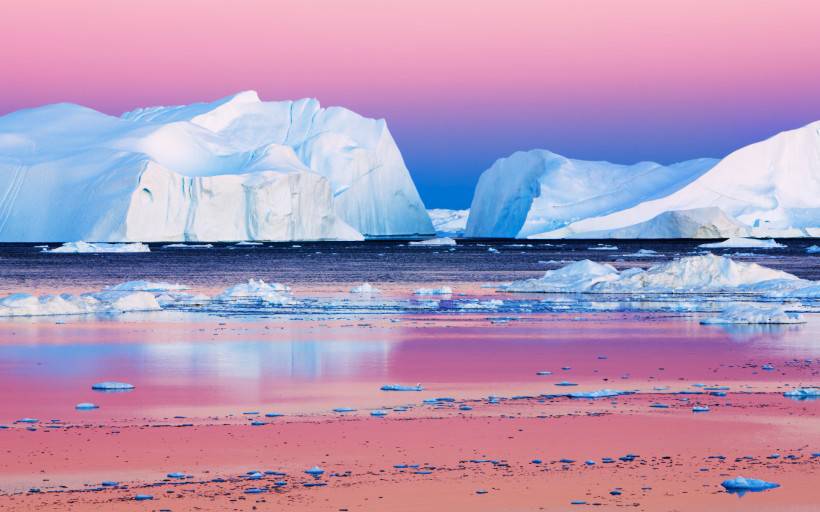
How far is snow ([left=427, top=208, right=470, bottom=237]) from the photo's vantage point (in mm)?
173125

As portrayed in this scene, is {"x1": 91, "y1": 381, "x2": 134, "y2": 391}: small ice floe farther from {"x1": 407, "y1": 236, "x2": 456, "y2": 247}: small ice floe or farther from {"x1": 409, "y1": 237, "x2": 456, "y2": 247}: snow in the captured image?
{"x1": 407, "y1": 236, "x2": 456, "y2": 247}: small ice floe

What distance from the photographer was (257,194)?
7394 cm

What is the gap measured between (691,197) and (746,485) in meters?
75.5

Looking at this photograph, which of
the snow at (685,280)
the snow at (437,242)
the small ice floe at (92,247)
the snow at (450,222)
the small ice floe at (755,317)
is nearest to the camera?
the small ice floe at (755,317)

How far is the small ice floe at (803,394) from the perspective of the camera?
1272cm

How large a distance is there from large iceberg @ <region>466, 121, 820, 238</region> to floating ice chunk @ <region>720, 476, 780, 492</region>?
71533mm

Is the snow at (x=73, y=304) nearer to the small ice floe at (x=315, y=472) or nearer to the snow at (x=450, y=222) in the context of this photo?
the small ice floe at (x=315, y=472)

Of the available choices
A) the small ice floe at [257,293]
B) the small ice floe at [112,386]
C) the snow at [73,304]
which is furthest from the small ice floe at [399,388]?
the small ice floe at [257,293]

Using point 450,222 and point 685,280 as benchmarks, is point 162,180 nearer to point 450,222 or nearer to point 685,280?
point 685,280

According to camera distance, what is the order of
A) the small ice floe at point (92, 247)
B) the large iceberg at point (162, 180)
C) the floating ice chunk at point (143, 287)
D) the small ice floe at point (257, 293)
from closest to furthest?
the small ice floe at point (257, 293)
the floating ice chunk at point (143, 287)
the small ice floe at point (92, 247)
the large iceberg at point (162, 180)

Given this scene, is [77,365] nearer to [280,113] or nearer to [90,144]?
[90,144]

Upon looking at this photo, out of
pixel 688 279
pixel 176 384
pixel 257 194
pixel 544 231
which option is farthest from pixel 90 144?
pixel 176 384

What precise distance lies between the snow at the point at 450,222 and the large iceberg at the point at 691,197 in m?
75.5

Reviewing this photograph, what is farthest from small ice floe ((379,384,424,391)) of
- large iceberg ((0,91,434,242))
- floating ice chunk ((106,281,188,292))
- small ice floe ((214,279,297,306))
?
large iceberg ((0,91,434,242))
